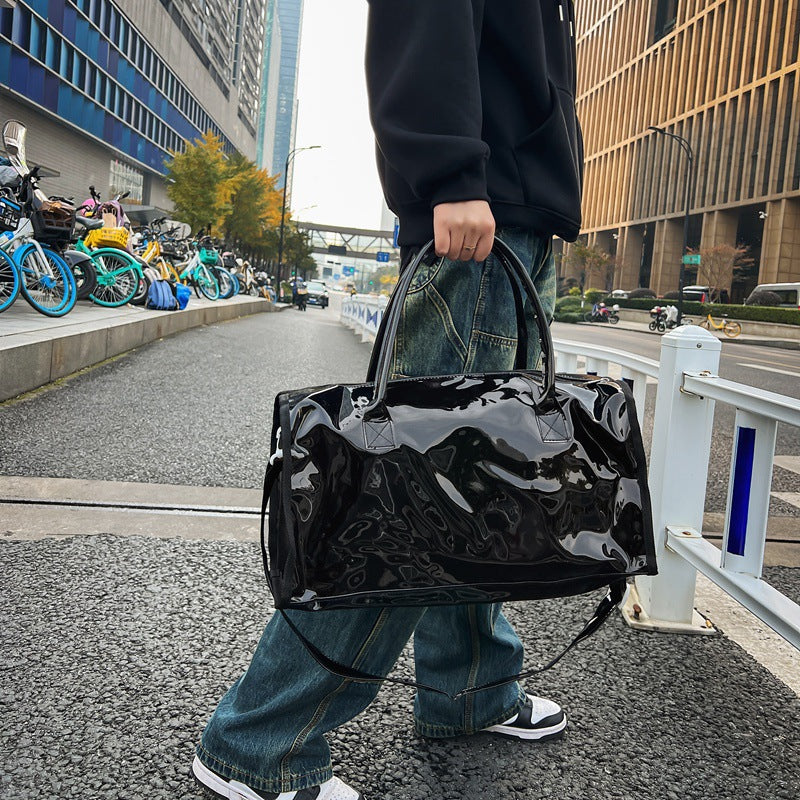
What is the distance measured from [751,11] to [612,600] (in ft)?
193

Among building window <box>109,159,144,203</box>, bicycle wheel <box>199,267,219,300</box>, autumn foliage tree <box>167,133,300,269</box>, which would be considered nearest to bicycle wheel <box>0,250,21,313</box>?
bicycle wheel <box>199,267,219,300</box>

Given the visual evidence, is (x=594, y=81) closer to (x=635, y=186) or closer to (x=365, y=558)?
(x=635, y=186)

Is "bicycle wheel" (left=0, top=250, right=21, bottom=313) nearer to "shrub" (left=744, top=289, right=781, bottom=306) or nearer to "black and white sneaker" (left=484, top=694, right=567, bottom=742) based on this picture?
"black and white sneaker" (left=484, top=694, right=567, bottom=742)

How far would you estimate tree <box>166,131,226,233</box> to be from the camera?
3756 centimetres

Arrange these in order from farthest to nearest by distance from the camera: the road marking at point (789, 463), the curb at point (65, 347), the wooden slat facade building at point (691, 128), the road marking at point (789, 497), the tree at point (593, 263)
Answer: the tree at point (593, 263), the wooden slat facade building at point (691, 128), the curb at point (65, 347), the road marking at point (789, 463), the road marking at point (789, 497)

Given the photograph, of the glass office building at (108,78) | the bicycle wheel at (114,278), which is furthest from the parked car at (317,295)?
the bicycle wheel at (114,278)

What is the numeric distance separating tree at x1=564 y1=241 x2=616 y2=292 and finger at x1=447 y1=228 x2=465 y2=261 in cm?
6372

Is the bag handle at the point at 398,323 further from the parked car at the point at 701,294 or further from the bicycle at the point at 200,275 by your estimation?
the parked car at the point at 701,294

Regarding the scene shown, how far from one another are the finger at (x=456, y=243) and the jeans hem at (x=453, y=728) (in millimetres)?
1053

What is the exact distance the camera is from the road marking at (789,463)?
18.6 feet

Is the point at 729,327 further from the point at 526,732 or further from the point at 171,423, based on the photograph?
the point at 526,732

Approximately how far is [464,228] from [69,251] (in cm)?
A: 1031

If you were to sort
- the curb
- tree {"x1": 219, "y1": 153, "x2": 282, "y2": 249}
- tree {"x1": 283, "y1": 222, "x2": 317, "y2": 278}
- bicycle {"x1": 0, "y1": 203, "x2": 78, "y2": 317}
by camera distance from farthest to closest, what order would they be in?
tree {"x1": 283, "y1": 222, "x2": 317, "y2": 278}, tree {"x1": 219, "y1": 153, "x2": 282, "y2": 249}, bicycle {"x1": 0, "y1": 203, "x2": 78, "y2": 317}, the curb

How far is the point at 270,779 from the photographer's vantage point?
1.59 m
